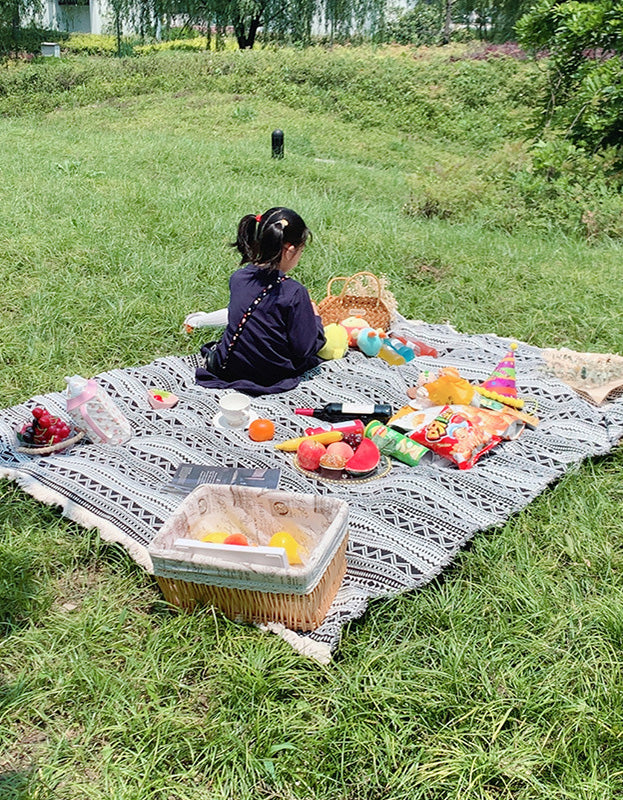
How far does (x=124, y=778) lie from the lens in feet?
5.77

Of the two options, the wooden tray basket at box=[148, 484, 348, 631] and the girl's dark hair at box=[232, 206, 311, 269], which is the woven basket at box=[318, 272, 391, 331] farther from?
the wooden tray basket at box=[148, 484, 348, 631]

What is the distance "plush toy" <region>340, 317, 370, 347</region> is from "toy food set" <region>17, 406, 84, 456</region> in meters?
1.81

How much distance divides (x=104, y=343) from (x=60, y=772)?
2908 mm

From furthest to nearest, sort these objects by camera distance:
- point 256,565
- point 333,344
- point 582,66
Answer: point 582,66, point 333,344, point 256,565

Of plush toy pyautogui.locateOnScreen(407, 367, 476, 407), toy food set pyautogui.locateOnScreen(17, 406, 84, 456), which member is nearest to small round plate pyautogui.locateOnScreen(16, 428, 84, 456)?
toy food set pyautogui.locateOnScreen(17, 406, 84, 456)

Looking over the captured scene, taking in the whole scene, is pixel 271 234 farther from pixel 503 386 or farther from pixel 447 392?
pixel 503 386

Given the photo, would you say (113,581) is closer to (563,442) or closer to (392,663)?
(392,663)

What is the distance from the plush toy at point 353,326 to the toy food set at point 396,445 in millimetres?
1181

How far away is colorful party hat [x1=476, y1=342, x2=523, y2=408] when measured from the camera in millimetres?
3467

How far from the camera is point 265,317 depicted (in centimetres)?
365

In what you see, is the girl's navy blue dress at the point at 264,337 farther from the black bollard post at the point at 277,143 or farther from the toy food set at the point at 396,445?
the black bollard post at the point at 277,143

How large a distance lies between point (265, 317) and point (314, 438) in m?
0.84

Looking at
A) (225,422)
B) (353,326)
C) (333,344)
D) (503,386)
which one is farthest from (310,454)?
(353,326)

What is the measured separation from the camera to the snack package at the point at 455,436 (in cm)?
304
